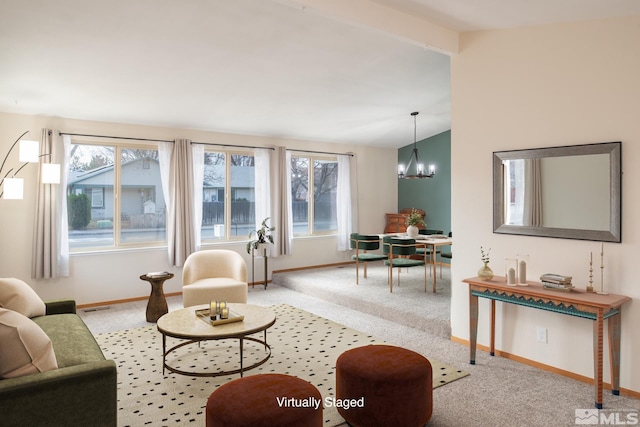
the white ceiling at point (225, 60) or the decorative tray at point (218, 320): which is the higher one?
the white ceiling at point (225, 60)

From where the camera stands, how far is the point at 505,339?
12.3 feet

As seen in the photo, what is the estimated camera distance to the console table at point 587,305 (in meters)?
2.85

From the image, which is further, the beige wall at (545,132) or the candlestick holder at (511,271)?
the candlestick holder at (511,271)

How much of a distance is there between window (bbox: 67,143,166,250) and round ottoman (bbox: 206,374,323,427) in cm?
431

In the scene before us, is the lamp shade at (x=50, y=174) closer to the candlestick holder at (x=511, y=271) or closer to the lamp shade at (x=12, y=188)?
the lamp shade at (x=12, y=188)

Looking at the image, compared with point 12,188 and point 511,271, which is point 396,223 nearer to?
point 511,271

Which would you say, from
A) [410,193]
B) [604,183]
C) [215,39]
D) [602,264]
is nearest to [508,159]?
[604,183]

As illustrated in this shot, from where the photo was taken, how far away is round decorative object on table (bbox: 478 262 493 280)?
359 cm

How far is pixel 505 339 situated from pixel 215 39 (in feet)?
12.3

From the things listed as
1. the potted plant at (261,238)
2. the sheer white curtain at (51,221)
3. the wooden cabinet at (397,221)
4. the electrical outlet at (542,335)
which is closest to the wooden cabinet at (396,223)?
the wooden cabinet at (397,221)

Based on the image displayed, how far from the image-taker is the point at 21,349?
2127 mm

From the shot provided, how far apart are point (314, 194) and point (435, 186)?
2.40 m

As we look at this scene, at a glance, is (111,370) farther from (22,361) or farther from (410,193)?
(410,193)

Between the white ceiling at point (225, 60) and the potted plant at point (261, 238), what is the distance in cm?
163
